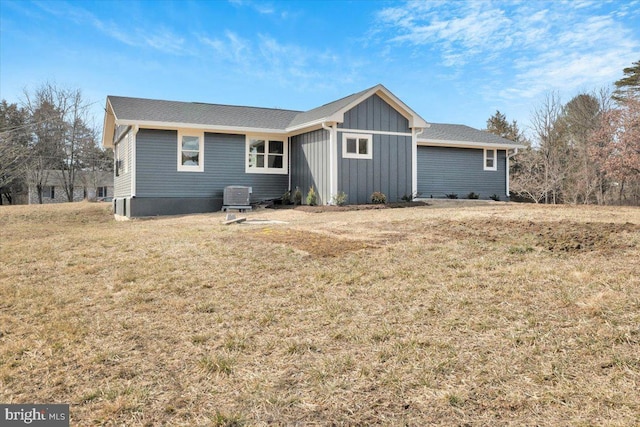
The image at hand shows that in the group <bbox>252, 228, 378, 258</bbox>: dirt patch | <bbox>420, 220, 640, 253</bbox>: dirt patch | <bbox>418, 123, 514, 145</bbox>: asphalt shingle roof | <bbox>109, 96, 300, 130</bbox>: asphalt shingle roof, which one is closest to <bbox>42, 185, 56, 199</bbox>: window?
<bbox>109, 96, 300, 130</bbox>: asphalt shingle roof

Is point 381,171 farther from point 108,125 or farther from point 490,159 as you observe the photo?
point 108,125

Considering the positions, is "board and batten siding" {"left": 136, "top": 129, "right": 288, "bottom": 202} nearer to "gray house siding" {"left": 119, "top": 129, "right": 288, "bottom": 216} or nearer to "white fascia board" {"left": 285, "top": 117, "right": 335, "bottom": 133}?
"gray house siding" {"left": 119, "top": 129, "right": 288, "bottom": 216}

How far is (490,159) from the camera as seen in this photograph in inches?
786

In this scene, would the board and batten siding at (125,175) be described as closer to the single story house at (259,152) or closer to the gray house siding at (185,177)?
the single story house at (259,152)

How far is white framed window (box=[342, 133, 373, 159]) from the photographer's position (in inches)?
558

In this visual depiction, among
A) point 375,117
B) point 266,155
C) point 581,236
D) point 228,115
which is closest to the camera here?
point 581,236

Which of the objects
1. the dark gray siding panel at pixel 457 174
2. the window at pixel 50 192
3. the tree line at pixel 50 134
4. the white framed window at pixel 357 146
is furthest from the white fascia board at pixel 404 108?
the window at pixel 50 192

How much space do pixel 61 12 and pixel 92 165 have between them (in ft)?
79.0

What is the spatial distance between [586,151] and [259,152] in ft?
71.6

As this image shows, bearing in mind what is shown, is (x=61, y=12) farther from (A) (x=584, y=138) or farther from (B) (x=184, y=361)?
(A) (x=584, y=138)

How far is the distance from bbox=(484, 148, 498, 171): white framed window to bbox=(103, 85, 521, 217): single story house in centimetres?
592

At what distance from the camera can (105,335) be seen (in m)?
3.61

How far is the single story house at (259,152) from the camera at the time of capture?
14250mm

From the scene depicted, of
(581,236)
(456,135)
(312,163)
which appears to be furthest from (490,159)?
(581,236)
